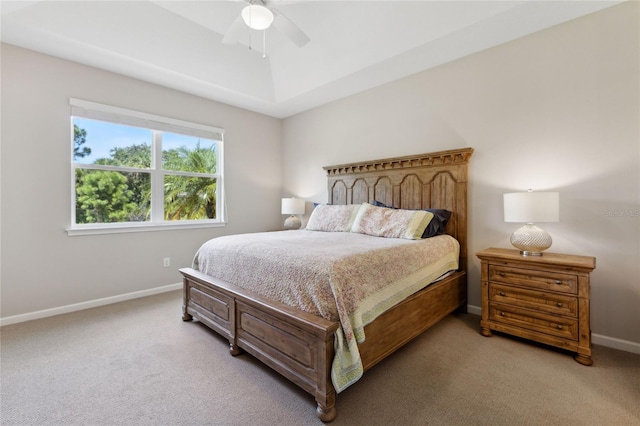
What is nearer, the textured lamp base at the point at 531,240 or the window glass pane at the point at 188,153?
the textured lamp base at the point at 531,240

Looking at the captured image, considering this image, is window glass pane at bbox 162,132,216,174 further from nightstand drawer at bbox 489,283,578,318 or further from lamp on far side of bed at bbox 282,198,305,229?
nightstand drawer at bbox 489,283,578,318

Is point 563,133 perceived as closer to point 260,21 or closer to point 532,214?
point 532,214

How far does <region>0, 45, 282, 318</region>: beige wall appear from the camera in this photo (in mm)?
2736

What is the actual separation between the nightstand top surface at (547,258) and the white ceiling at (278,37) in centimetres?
198

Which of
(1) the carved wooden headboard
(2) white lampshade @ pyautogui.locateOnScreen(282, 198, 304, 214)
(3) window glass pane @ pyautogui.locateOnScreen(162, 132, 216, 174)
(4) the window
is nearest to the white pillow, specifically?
(1) the carved wooden headboard

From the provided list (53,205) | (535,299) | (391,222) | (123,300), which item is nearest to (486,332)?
(535,299)

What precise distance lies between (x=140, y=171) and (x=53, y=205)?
91cm

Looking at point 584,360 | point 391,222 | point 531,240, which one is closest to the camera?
point 584,360

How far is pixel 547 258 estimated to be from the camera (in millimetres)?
2197

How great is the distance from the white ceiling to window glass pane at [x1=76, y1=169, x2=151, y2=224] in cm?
121

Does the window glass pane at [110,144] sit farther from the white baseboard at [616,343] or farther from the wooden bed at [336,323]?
the white baseboard at [616,343]

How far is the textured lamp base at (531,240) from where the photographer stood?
7.47 feet

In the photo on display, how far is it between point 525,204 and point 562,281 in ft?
1.99

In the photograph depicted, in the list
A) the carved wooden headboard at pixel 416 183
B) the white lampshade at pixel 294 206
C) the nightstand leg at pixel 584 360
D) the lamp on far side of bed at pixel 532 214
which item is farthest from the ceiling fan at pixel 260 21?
the nightstand leg at pixel 584 360
